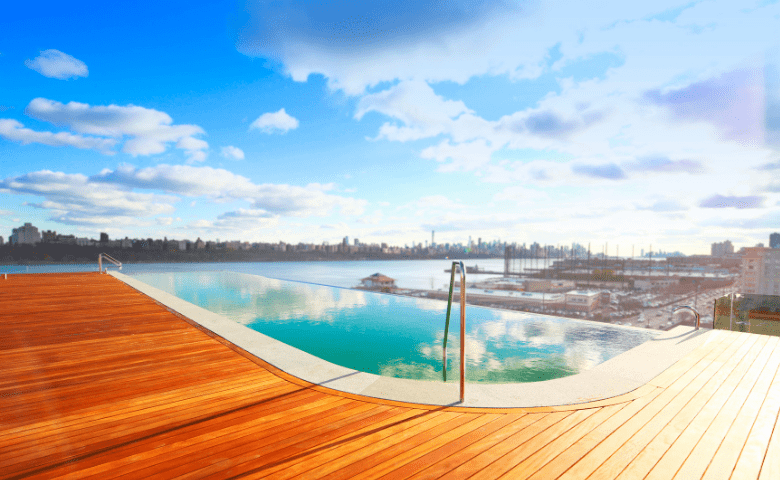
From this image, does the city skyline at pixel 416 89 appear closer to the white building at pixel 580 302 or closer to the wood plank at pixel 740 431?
the wood plank at pixel 740 431

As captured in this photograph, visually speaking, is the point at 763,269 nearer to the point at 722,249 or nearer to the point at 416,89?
the point at 416,89

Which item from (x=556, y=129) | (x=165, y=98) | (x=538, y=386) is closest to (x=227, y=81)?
(x=165, y=98)

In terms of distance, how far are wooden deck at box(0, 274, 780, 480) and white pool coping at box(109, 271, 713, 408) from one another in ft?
0.32

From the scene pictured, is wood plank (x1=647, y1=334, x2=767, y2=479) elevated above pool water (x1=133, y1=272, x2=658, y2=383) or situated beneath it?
elevated above

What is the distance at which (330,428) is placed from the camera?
186cm

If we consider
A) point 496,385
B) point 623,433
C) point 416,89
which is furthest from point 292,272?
point 623,433

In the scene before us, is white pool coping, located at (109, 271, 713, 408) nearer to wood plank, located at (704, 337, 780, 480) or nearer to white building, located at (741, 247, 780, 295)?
wood plank, located at (704, 337, 780, 480)

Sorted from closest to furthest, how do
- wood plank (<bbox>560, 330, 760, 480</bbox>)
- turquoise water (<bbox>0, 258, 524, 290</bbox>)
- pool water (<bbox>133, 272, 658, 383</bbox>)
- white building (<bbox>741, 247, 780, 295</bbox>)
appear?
wood plank (<bbox>560, 330, 760, 480</bbox>)
pool water (<bbox>133, 272, 658, 383</bbox>)
turquoise water (<bbox>0, 258, 524, 290</bbox>)
white building (<bbox>741, 247, 780, 295</bbox>)

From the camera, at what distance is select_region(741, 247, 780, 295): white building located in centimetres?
2875

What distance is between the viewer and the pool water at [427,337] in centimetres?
397

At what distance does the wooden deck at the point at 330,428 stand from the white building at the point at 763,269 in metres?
39.4

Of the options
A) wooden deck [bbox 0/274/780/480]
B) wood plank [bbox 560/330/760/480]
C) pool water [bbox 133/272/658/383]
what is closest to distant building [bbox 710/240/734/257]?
pool water [bbox 133/272/658/383]

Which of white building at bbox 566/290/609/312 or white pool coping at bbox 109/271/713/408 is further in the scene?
white building at bbox 566/290/609/312

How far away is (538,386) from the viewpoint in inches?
97.1
